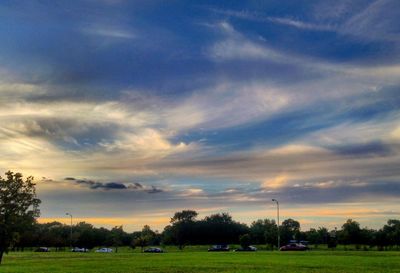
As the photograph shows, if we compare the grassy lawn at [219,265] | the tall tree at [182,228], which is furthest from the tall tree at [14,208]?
the tall tree at [182,228]

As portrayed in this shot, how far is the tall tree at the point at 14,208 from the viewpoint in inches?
2446

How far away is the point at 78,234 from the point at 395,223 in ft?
363

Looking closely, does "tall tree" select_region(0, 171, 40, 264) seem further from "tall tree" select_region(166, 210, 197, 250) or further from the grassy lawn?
"tall tree" select_region(166, 210, 197, 250)

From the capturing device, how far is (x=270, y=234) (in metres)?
147

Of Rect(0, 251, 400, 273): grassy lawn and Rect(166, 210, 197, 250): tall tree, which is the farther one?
Rect(166, 210, 197, 250): tall tree

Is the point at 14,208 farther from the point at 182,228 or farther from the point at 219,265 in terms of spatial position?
the point at 182,228

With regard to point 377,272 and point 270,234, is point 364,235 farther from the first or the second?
point 377,272

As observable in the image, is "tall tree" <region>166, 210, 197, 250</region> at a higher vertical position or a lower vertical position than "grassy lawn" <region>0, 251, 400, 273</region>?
higher

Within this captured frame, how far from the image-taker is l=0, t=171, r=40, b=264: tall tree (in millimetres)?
62125

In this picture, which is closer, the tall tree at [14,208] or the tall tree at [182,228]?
the tall tree at [14,208]

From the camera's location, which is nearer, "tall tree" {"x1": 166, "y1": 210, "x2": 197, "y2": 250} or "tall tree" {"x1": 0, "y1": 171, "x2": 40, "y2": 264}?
"tall tree" {"x1": 0, "y1": 171, "x2": 40, "y2": 264}

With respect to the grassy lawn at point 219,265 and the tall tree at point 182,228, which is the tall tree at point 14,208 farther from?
the tall tree at point 182,228

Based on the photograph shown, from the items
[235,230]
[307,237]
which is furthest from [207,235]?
[307,237]

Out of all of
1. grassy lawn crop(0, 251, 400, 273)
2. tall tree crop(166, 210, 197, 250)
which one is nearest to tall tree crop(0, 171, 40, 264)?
grassy lawn crop(0, 251, 400, 273)
